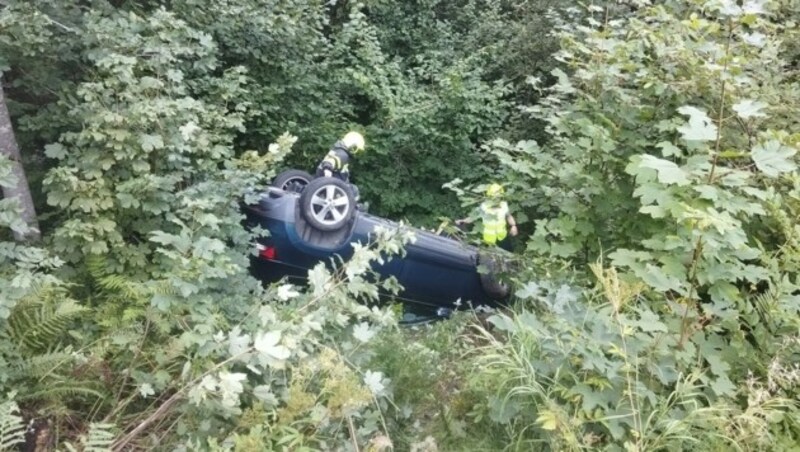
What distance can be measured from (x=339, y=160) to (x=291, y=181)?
0.56 meters

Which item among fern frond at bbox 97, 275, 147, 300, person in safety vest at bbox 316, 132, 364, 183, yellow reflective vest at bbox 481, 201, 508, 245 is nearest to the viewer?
fern frond at bbox 97, 275, 147, 300

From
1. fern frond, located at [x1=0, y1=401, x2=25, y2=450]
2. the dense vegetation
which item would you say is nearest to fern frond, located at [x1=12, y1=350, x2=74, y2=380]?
the dense vegetation

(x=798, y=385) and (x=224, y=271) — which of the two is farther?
(x=224, y=271)

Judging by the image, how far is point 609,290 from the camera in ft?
7.61

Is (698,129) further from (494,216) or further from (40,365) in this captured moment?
(40,365)

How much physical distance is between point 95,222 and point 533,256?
257 centimetres

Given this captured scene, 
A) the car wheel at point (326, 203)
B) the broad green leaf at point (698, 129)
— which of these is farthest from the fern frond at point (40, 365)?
the broad green leaf at point (698, 129)

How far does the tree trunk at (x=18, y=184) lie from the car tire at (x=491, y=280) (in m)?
2.75

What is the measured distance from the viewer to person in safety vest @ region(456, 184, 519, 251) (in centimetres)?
363

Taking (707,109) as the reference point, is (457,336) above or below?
below

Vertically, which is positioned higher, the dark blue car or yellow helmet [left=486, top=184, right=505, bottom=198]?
yellow helmet [left=486, top=184, right=505, bottom=198]

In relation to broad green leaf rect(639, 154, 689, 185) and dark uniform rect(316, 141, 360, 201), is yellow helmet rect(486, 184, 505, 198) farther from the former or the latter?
dark uniform rect(316, 141, 360, 201)

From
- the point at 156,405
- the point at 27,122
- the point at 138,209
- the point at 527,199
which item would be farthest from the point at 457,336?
the point at 27,122

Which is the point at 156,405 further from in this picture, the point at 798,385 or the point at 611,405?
the point at 798,385
